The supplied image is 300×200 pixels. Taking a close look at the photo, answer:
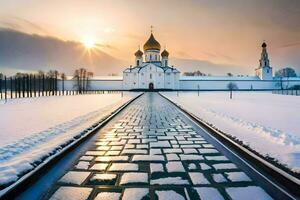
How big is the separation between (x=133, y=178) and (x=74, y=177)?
96cm

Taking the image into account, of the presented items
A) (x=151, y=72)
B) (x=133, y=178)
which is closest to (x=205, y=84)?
(x=151, y=72)

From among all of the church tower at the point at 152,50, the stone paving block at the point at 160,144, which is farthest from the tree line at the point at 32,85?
the stone paving block at the point at 160,144

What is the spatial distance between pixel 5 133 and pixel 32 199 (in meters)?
6.02

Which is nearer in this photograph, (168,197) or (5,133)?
(168,197)

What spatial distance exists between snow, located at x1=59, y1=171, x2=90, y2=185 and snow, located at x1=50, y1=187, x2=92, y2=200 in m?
0.28

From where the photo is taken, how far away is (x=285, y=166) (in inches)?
207

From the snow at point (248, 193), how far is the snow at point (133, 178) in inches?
50.9

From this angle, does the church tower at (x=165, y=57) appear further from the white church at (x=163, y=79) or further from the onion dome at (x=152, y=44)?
the onion dome at (x=152, y=44)

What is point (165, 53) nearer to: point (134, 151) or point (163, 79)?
point (163, 79)

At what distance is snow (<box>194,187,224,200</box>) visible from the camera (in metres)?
3.91

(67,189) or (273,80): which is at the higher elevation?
(273,80)

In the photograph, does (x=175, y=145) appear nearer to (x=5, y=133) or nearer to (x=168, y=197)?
(x=168, y=197)

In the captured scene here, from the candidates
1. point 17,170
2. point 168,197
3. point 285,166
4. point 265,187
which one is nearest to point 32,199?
point 17,170

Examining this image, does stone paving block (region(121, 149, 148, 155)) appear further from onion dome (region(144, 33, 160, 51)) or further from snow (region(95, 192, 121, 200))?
onion dome (region(144, 33, 160, 51))
